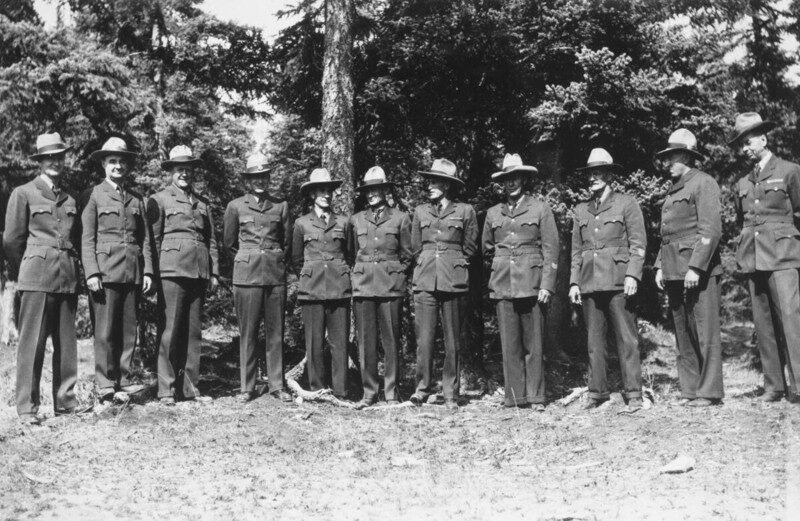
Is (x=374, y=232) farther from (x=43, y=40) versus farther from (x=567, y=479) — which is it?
(x=43, y=40)

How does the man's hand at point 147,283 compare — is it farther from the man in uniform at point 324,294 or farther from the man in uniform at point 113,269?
the man in uniform at point 324,294

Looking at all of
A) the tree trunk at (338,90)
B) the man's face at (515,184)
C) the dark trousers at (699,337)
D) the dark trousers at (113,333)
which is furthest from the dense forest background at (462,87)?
the dark trousers at (113,333)

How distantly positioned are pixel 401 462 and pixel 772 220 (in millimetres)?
4072

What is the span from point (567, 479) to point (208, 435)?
10.6ft

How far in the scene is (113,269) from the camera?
728 centimetres

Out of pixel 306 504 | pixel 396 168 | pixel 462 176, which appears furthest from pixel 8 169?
pixel 306 504

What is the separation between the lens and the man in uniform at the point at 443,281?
7855mm

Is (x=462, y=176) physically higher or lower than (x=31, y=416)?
higher

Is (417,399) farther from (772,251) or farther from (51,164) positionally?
(51,164)

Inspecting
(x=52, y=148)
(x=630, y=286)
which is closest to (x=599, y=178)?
(x=630, y=286)

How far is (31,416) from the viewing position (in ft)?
22.8

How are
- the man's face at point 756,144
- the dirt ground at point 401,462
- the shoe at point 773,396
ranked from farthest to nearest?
the man's face at point 756,144, the shoe at point 773,396, the dirt ground at point 401,462

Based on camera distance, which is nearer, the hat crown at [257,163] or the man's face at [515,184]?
the man's face at [515,184]

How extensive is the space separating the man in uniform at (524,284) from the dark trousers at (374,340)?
1115 millimetres
